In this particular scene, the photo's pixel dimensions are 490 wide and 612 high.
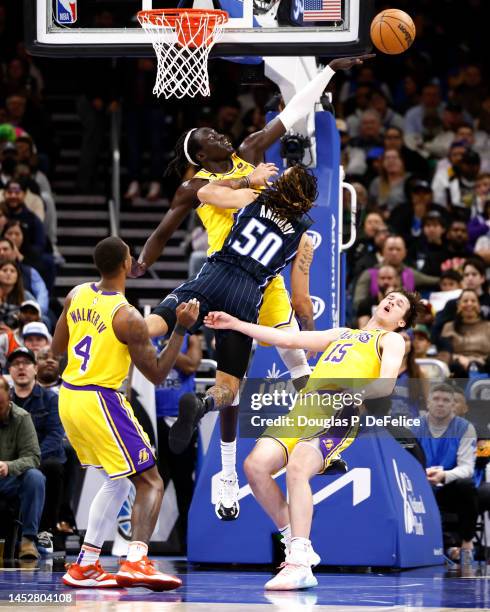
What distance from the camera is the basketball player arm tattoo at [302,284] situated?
32.6ft

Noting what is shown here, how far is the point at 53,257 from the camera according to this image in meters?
16.2

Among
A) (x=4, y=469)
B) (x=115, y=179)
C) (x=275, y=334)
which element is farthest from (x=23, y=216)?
(x=275, y=334)

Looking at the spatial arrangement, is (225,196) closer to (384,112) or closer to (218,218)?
(218,218)

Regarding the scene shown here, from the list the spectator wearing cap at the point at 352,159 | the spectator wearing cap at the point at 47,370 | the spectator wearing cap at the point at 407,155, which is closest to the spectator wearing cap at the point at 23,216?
the spectator wearing cap at the point at 47,370

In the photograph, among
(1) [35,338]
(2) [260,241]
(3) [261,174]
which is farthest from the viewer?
(1) [35,338]

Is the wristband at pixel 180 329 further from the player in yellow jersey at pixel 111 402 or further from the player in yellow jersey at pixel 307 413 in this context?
the player in yellow jersey at pixel 307 413

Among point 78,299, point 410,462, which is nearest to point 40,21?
point 78,299

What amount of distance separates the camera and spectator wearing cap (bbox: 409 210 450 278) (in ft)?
16.4

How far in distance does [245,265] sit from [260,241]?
0.20 metres

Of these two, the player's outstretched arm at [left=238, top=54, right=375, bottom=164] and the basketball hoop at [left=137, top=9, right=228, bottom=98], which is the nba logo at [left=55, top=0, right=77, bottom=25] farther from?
the player's outstretched arm at [left=238, top=54, right=375, bottom=164]

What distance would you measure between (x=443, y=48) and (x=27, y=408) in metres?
11.0

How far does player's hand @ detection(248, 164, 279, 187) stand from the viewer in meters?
9.31

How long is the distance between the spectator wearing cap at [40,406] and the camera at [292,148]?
304cm

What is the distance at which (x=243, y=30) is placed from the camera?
9.85m
